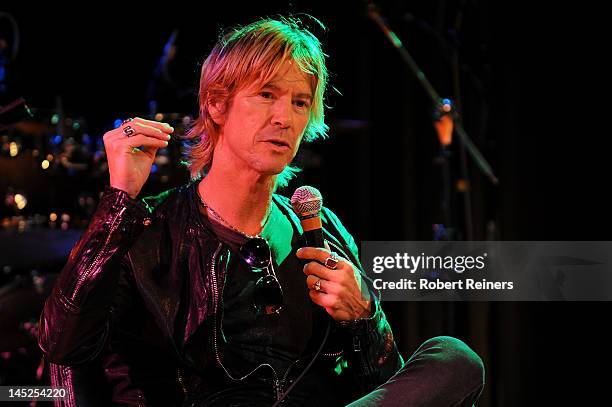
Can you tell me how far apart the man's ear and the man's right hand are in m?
0.32

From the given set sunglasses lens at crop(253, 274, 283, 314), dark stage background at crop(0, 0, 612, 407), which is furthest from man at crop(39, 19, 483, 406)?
dark stage background at crop(0, 0, 612, 407)

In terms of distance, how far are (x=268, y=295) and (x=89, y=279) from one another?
438 mm

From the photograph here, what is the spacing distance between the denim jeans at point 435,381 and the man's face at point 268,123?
0.55 metres

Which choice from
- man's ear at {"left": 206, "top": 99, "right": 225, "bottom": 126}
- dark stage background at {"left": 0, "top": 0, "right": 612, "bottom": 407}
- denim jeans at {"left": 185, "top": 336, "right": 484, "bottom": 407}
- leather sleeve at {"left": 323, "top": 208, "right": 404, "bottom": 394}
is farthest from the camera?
dark stage background at {"left": 0, "top": 0, "right": 612, "bottom": 407}

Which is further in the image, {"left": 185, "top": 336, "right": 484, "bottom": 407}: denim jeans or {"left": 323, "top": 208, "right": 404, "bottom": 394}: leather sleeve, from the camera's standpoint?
{"left": 323, "top": 208, "right": 404, "bottom": 394}: leather sleeve

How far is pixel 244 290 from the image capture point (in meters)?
1.70

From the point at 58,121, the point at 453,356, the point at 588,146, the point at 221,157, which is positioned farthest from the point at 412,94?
the point at 453,356

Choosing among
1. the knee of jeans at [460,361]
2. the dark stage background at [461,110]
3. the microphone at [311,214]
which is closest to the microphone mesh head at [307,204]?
the microphone at [311,214]

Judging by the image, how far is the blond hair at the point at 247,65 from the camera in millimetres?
1687

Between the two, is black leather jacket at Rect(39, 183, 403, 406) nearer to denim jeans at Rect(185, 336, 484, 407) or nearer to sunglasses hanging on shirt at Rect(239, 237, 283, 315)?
sunglasses hanging on shirt at Rect(239, 237, 283, 315)

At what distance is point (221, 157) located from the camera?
175 cm

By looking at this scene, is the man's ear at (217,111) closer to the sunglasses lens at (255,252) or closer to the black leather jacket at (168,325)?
the black leather jacket at (168,325)

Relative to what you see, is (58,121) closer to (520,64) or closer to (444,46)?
(444,46)

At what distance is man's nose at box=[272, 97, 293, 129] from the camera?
1671 mm
